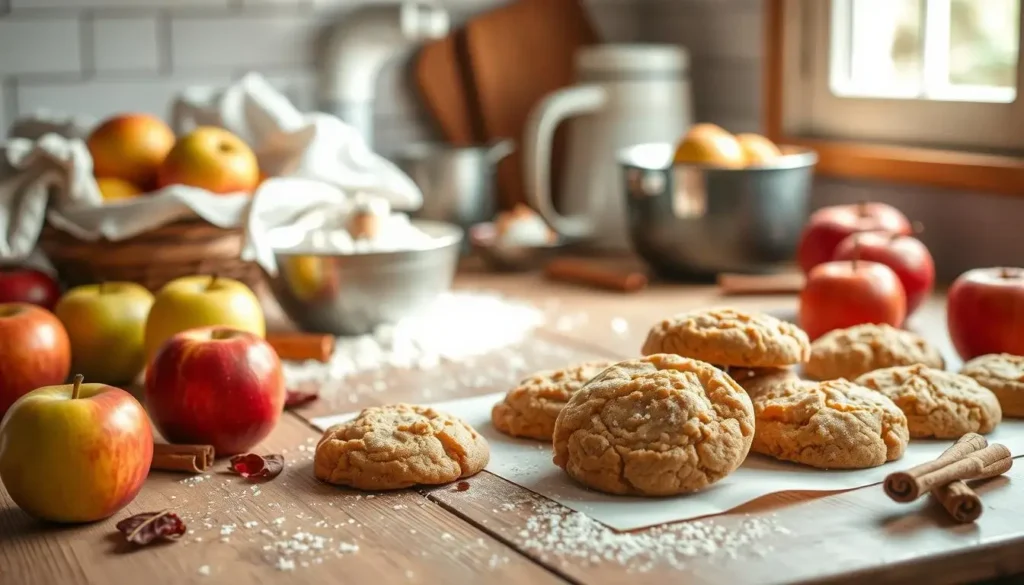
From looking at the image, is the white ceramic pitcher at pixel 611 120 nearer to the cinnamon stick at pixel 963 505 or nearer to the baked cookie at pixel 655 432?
the baked cookie at pixel 655 432

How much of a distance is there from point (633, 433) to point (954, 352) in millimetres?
634

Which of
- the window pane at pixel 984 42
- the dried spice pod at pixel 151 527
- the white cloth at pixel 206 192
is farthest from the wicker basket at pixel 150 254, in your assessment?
the window pane at pixel 984 42

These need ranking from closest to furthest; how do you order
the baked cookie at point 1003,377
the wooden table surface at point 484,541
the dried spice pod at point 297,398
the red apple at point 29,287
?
1. the wooden table surface at point 484,541
2. the baked cookie at point 1003,377
3. the dried spice pod at point 297,398
4. the red apple at point 29,287

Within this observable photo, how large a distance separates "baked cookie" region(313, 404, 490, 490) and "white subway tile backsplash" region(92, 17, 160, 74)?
1.18 metres

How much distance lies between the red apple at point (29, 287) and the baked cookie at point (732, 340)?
79cm

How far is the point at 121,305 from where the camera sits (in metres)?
1.43

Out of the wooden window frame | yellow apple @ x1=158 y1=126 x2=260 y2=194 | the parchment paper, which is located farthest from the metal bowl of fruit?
the parchment paper

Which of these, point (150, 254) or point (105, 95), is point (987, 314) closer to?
point (150, 254)

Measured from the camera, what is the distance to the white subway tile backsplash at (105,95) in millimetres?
1984

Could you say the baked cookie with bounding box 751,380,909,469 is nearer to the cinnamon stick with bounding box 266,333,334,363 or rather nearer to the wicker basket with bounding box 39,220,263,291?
the cinnamon stick with bounding box 266,333,334,363

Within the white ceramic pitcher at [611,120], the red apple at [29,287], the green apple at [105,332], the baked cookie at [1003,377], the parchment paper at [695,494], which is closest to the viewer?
the parchment paper at [695,494]

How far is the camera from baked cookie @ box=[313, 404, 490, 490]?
1.02m

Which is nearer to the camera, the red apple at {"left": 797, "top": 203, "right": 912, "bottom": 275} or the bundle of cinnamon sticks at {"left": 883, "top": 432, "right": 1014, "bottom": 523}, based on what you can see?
the bundle of cinnamon sticks at {"left": 883, "top": 432, "right": 1014, "bottom": 523}

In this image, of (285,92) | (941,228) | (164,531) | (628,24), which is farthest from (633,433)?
(628,24)
